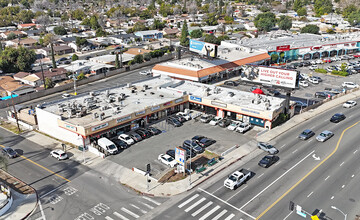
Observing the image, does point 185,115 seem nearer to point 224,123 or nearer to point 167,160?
point 224,123

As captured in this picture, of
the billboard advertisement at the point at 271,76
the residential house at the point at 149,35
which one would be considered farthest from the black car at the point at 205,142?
the residential house at the point at 149,35

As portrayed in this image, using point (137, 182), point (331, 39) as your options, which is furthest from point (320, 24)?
point (137, 182)

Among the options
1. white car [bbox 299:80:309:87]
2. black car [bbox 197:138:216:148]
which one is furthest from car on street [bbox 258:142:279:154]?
white car [bbox 299:80:309:87]

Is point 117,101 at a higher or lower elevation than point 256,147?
higher

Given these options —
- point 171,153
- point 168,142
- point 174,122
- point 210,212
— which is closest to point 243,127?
point 174,122

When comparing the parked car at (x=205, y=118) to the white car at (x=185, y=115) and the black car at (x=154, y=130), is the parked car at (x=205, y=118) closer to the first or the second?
the white car at (x=185, y=115)

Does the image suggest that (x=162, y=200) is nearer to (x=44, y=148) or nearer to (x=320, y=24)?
(x=44, y=148)
